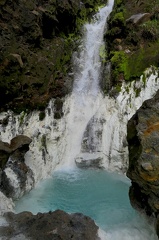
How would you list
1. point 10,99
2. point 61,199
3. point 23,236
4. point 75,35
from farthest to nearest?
point 75,35
point 10,99
point 61,199
point 23,236

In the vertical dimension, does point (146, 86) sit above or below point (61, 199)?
above

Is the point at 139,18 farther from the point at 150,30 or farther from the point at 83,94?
the point at 83,94

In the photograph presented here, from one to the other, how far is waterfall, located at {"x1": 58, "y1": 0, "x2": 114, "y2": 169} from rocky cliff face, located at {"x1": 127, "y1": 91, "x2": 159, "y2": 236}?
4.16 m

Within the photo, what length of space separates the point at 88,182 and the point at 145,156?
383cm

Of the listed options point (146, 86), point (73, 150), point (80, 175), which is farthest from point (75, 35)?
point (80, 175)

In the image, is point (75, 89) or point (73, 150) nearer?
point (73, 150)

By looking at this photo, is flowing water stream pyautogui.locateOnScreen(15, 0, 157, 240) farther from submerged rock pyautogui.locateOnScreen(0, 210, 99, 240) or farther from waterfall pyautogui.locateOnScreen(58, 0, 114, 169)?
submerged rock pyautogui.locateOnScreen(0, 210, 99, 240)

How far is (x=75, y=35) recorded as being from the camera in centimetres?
1242

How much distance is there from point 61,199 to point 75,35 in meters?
7.41

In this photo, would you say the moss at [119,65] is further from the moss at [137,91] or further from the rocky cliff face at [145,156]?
the rocky cliff face at [145,156]

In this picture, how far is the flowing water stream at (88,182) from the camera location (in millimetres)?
6695

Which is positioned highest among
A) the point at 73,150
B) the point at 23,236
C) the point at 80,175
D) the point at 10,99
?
the point at 10,99

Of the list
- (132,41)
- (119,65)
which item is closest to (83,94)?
(119,65)

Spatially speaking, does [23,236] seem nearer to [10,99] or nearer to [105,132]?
[10,99]
